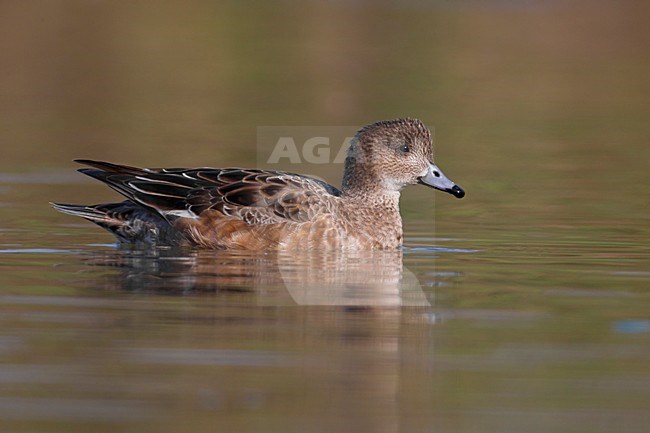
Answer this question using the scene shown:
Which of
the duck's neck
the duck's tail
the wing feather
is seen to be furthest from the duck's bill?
the duck's tail

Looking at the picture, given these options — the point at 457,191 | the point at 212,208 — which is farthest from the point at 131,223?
the point at 457,191

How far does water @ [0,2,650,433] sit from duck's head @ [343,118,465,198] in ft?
1.56

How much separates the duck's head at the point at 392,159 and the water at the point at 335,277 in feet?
1.56

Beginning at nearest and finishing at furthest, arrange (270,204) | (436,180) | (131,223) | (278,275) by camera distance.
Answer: (278,275) → (270,204) → (131,223) → (436,180)

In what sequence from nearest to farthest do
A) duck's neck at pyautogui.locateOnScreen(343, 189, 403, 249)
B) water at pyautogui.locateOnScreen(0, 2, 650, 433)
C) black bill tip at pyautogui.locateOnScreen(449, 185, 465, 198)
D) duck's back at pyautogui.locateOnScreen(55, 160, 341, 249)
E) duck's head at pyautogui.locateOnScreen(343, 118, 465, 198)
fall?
water at pyautogui.locateOnScreen(0, 2, 650, 433)
duck's back at pyautogui.locateOnScreen(55, 160, 341, 249)
black bill tip at pyautogui.locateOnScreen(449, 185, 465, 198)
duck's neck at pyautogui.locateOnScreen(343, 189, 403, 249)
duck's head at pyautogui.locateOnScreen(343, 118, 465, 198)

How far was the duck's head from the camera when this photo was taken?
33.0ft

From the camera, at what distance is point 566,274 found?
8492 mm

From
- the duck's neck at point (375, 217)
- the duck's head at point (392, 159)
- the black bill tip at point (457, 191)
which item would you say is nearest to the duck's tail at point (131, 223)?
the duck's neck at point (375, 217)

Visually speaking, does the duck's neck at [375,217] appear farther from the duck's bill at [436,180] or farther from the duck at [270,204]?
the duck's bill at [436,180]

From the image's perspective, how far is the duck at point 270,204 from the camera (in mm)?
9539

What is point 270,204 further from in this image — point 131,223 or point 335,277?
point 335,277

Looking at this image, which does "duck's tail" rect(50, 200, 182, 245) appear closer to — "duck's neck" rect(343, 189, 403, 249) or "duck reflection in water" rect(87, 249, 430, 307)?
"duck reflection in water" rect(87, 249, 430, 307)

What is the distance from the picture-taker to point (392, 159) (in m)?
10.1

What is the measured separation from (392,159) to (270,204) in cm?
108
